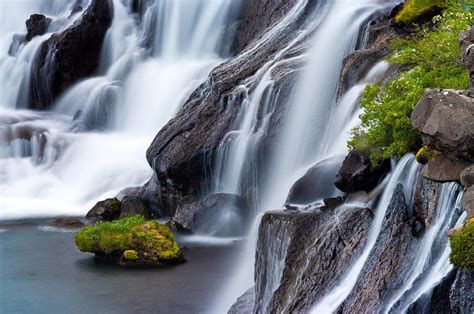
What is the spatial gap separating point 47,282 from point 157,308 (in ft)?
12.6

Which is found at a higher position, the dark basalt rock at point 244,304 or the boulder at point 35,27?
the boulder at point 35,27

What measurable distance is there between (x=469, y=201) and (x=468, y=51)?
95.6 inches

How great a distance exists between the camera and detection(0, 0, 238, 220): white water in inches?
1225

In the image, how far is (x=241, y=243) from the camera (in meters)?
22.0

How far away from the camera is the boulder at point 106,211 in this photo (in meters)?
26.3

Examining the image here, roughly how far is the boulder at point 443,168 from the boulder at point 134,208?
15.5 meters

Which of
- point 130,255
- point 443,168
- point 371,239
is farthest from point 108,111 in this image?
point 443,168

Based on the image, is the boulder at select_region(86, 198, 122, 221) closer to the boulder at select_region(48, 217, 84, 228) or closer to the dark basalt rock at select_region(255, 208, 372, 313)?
the boulder at select_region(48, 217, 84, 228)

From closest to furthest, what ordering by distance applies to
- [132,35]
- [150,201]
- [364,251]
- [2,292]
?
[364,251] < [2,292] < [150,201] < [132,35]

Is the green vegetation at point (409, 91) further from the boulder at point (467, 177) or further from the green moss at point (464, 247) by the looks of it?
the green moss at point (464, 247)

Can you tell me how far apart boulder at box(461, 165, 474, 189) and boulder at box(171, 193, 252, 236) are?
12.9 meters

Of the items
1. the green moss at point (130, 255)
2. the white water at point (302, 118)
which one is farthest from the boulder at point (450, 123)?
the green moss at point (130, 255)

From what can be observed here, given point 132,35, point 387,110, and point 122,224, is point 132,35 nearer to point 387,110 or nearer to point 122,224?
point 122,224

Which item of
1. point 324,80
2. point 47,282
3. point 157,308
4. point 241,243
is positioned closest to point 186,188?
point 241,243
